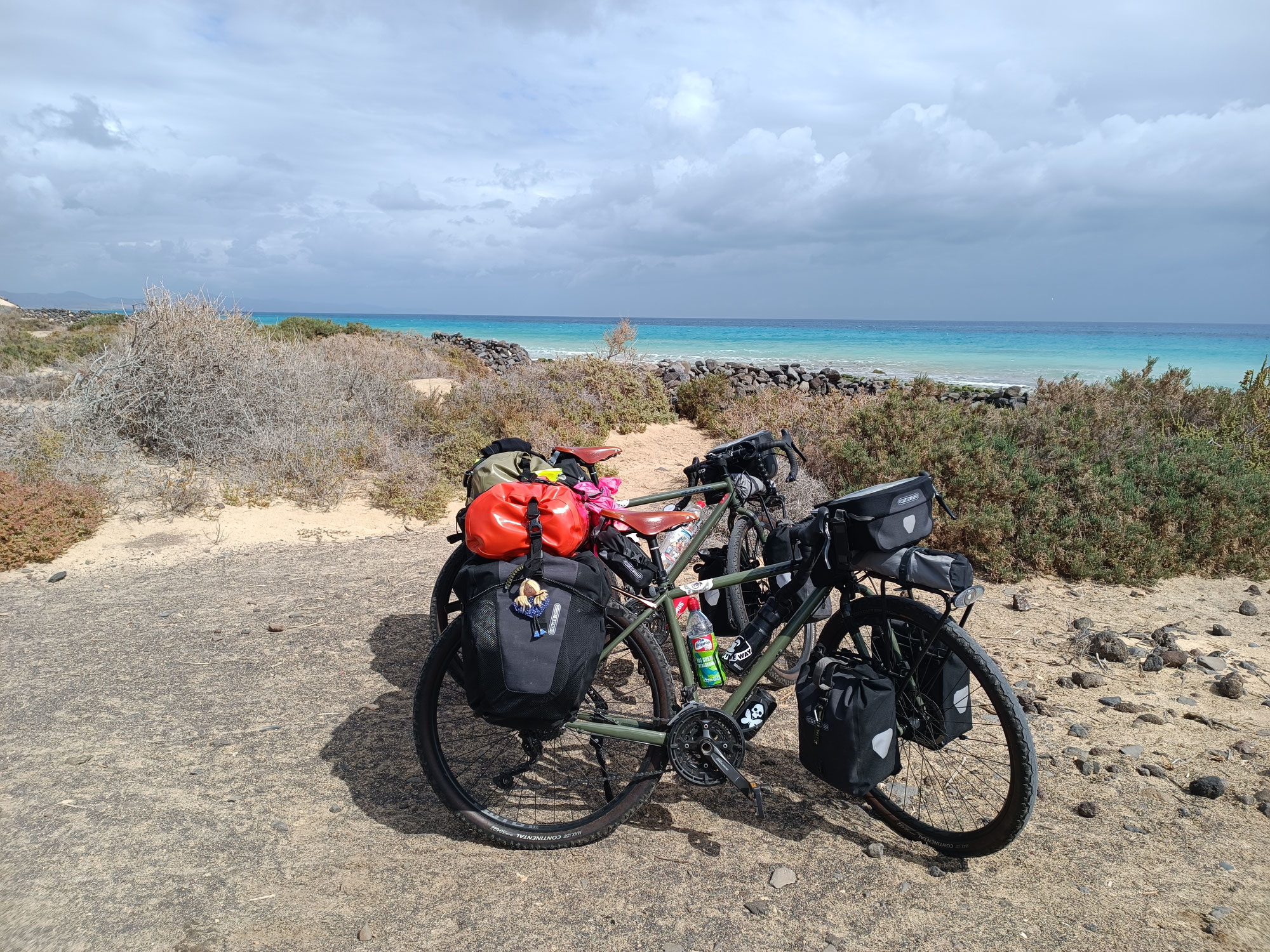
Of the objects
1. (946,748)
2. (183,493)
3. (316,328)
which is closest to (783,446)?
(946,748)

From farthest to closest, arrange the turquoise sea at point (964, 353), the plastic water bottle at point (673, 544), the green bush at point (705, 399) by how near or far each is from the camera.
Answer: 1. the turquoise sea at point (964, 353)
2. the green bush at point (705, 399)
3. the plastic water bottle at point (673, 544)

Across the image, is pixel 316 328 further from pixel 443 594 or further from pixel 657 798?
pixel 657 798

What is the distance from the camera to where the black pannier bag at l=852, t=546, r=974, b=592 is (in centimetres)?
253

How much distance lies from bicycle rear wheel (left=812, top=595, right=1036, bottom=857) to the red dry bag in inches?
43.4

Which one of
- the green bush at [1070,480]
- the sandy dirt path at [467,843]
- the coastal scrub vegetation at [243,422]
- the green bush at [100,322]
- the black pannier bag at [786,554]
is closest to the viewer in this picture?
the sandy dirt path at [467,843]

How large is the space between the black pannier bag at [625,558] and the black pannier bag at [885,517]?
0.86 metres

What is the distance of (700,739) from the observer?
289 cm

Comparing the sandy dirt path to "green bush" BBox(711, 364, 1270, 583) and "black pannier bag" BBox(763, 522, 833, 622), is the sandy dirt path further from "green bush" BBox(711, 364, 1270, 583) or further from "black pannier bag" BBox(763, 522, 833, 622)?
"green bush" BBox(711, 364, 1270, 583)

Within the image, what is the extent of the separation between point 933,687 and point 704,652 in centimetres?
88

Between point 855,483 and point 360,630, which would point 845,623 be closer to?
point 360,630

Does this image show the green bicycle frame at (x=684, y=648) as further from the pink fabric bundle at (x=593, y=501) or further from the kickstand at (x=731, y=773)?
the pink fabric bundle at (x=593, y=501)

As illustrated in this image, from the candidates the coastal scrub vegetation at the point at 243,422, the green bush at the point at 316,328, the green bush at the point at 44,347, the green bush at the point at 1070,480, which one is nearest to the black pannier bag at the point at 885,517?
the green bush at the point at 1070,480

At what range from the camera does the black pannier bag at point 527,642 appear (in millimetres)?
2564

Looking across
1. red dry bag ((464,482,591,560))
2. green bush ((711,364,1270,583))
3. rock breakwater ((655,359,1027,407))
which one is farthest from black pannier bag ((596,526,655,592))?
rock breakwater ((655,359,1027,407))
